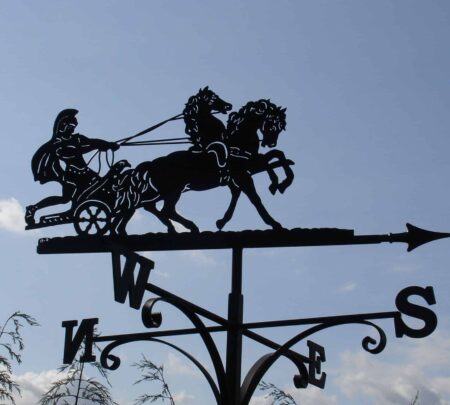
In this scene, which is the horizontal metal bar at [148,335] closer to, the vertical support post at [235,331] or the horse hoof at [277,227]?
the vertical support post at [235,331]

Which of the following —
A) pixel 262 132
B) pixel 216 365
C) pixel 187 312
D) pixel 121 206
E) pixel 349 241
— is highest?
pixel 262 132

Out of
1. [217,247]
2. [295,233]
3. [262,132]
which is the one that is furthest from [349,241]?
[262,132]

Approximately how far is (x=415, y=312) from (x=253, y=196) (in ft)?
4.40

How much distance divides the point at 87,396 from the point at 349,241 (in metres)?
3.22

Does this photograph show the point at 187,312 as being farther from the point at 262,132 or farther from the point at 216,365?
the point at 262,132

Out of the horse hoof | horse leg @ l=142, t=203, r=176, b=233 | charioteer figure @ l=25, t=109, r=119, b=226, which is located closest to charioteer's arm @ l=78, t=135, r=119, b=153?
charioteer figure @ l=25, t=109, r=119, b=226

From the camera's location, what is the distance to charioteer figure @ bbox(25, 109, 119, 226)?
597 centimetres

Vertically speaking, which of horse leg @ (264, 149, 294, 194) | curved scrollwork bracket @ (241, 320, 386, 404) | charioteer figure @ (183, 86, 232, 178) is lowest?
curved scrollwork bracket @ (241, 320, 386, 404)

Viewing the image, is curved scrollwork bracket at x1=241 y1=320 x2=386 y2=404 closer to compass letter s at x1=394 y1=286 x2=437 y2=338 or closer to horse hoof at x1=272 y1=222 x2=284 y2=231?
compass letter s at x1=394 y1=286 x2=437 y2=338

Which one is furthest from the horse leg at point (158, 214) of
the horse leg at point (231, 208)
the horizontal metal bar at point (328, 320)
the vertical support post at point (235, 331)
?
the horizontal metal bar at point (328, 320)

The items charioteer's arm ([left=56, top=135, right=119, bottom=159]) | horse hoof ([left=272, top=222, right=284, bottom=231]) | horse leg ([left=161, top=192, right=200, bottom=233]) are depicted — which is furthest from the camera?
charioteer's arm ([left=56, top=135, right=119, bottom=159])

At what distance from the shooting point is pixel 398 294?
4.62 meters

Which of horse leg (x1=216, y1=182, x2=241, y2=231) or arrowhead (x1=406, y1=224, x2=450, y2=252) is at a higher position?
horse leg (x1=216, y1=182, x2=241, y2=231)

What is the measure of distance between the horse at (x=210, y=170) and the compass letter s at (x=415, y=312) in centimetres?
123
